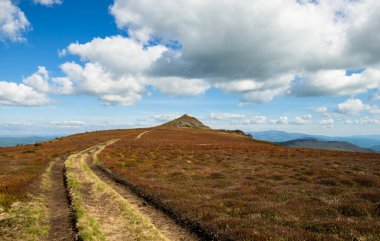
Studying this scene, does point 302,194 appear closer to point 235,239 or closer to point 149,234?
point 235,239

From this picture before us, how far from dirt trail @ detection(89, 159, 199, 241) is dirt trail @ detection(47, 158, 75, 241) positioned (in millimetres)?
3572

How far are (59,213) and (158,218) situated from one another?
16.9 ft

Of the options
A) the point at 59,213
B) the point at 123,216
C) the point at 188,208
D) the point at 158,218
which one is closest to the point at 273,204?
the point at 188,208

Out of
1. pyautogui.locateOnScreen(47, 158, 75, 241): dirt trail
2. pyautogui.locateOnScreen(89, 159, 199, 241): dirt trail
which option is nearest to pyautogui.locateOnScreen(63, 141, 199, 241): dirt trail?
pyautogui.locateOnScreen(89, 159, 199, 241): dirt trail

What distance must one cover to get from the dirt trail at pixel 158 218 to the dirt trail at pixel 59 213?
3572 mm

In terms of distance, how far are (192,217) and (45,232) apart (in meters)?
6.46

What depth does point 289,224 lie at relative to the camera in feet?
43.3

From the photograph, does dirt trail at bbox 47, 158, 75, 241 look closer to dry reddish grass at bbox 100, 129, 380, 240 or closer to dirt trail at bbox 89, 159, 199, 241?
dirt trail at bbox 89, 159, 199, 241

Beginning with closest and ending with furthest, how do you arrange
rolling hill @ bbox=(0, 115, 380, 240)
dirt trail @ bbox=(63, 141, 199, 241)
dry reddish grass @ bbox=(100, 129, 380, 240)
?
dry reddish grass @ bbox=(100, 129, 380, 240)
rolling hill @ bbox=(0, 115, 380, 240)
dirt trail @ bbox=(63, 141, 199, 241)

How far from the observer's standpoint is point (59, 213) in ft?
50.9

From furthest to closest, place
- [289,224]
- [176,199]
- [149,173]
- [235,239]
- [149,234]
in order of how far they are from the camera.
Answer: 1. [149,173]
2. [176,199]
3. [289,224]
4. [149,234]
5. [235,239]

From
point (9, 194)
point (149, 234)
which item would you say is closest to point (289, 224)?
point (149, 234)

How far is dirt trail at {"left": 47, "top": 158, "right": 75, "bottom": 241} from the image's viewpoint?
40.5 ft

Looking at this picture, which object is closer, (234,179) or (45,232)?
(45,232)
